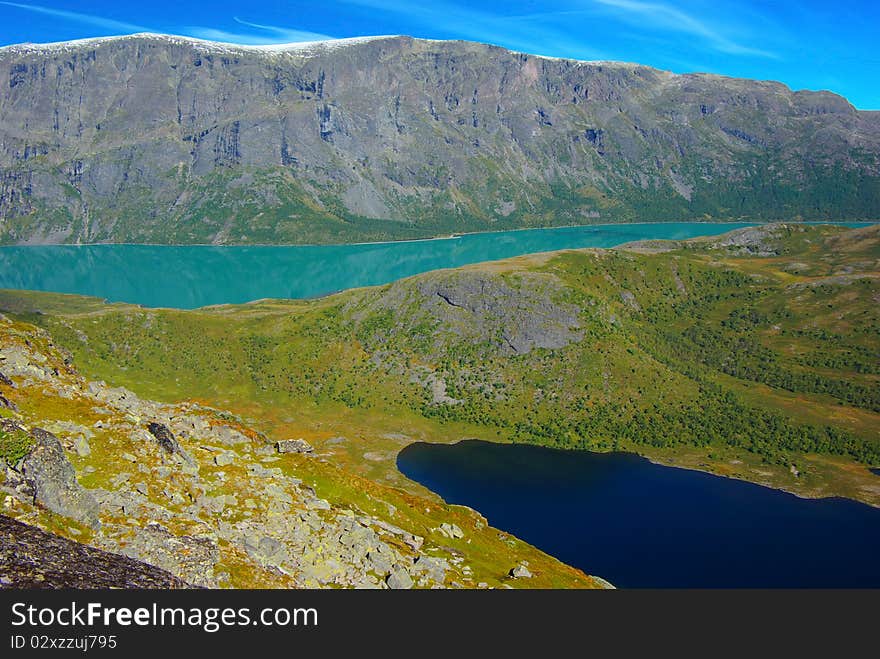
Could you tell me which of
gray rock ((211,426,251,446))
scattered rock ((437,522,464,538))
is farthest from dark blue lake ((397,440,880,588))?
gray rock ((211,426,251,446))

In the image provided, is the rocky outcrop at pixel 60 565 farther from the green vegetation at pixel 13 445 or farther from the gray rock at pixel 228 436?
the gray rock at pixel 228 436

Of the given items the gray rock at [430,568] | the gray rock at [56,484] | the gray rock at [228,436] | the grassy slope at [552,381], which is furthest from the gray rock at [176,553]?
the grassy slope at [552,381]

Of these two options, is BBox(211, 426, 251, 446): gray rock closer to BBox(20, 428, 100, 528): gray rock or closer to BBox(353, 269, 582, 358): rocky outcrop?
BBox(20, 428, 100, 528): gray rock

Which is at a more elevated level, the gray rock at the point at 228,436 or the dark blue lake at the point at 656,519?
the gray rock at the point at 228,436

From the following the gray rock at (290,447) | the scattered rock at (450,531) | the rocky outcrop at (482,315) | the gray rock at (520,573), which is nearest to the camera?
the gray rock at (520,573)

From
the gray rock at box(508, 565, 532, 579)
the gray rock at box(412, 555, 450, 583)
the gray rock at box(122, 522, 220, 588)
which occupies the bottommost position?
the gray rock at box(508, 565, 532, 579)

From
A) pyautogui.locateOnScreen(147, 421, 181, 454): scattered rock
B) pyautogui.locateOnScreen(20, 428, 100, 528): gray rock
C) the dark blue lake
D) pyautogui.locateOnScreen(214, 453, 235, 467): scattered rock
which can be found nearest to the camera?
pyautogui.locateOnScreen(20, 428, 100, 528): gray rock

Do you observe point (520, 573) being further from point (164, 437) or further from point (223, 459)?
point (164, 437)

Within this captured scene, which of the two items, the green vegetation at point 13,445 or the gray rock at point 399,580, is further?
the gray rock at point 399,580
